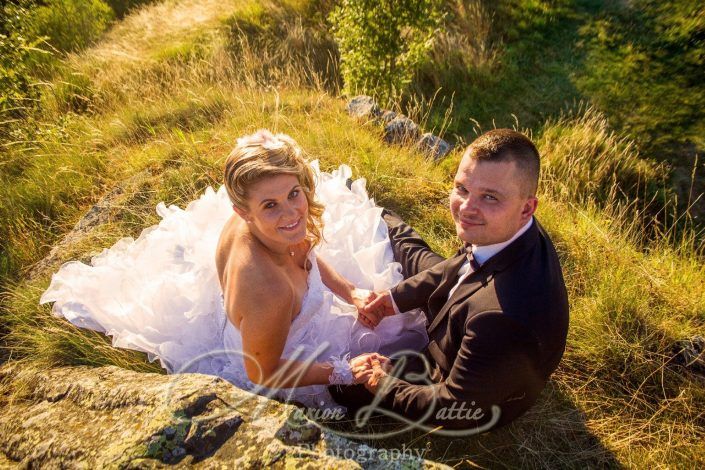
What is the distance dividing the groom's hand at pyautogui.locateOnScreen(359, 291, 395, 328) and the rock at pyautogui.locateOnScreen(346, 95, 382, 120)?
143 inches

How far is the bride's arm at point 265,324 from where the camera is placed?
2.71m

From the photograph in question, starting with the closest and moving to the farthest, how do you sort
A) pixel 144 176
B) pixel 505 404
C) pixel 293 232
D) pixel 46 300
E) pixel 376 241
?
pixel 505 404 → pixel 293 232 → pixel 46 300 → pixel 376 241 → pixel 144 176

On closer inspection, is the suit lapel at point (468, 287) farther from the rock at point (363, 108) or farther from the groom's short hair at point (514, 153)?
the rock at point (363, 108)

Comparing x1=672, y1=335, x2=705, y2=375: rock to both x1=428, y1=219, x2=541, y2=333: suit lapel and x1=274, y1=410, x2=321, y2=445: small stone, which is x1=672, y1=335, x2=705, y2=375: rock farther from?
x1=274, y1=410, x2=321, y2=445: small stone

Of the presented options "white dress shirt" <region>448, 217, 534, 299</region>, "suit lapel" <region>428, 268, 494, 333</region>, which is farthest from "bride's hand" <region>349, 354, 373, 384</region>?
"white dress shirt" <region>448, 217, 534, 299</region>

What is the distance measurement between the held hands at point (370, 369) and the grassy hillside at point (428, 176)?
1.40ft

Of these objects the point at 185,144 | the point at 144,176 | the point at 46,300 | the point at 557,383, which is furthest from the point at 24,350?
the point at 557,383

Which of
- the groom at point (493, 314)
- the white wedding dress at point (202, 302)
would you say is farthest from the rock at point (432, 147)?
the groom at point (493, 314)

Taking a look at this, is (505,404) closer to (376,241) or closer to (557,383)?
(557,383)

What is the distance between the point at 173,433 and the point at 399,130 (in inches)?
202

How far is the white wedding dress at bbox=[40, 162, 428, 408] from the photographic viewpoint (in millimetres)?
3271

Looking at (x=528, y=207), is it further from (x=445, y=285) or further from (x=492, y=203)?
(x=445, y=285)

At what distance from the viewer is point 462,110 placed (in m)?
8.42

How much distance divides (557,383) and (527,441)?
582mm
